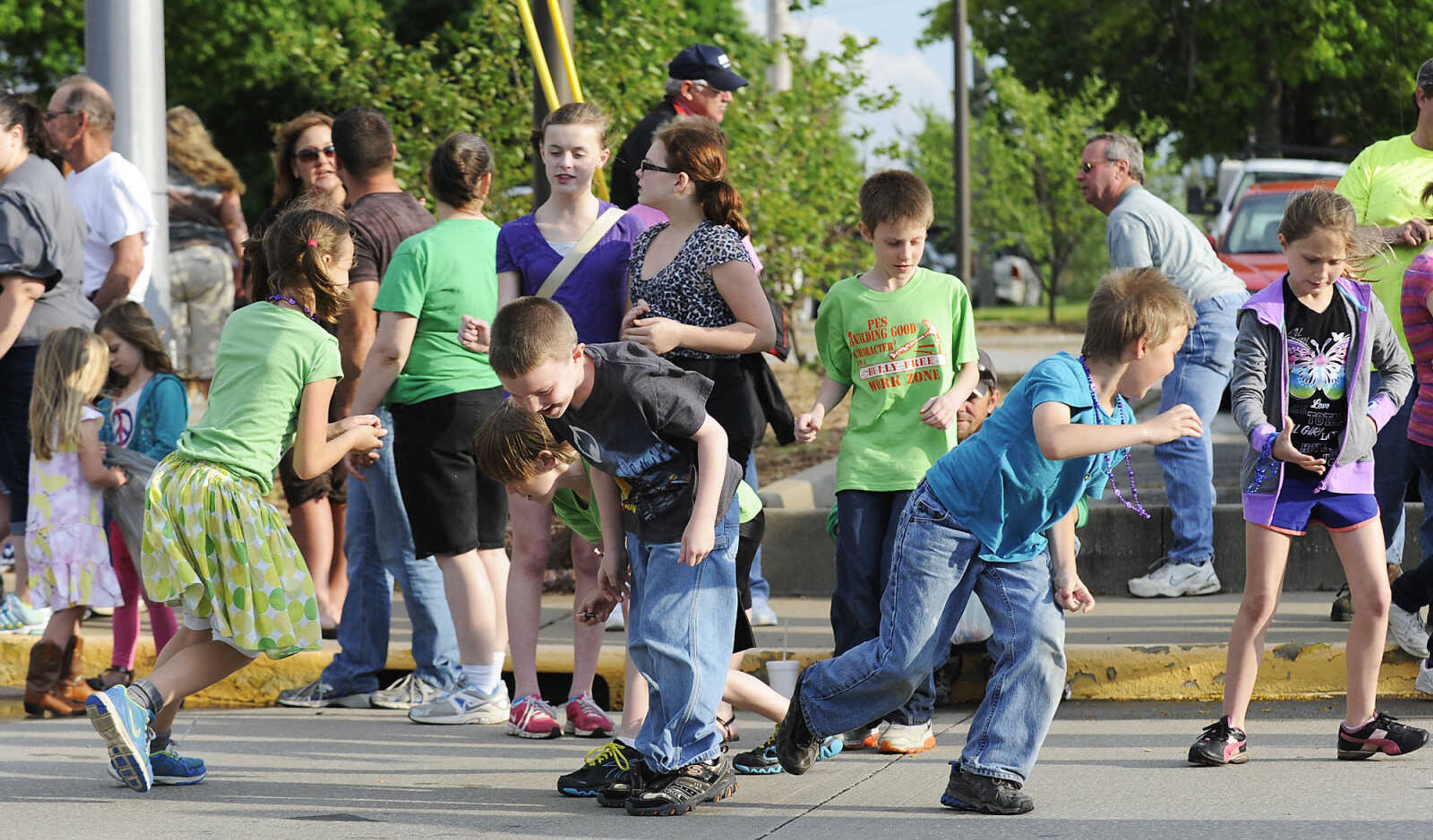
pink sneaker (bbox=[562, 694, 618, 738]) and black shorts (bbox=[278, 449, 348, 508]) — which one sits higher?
A: black shorts (bbox=[278, 449, 348, 508])

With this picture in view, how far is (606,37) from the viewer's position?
11.0m

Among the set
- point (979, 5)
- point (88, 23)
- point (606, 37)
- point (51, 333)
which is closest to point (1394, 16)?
point (979, 5)

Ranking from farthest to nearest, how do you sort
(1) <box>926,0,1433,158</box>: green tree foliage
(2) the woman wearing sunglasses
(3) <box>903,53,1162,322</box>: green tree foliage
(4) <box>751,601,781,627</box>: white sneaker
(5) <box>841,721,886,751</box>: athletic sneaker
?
(3) <box>903,53,1162,322</box>: green tree foliage
(1) <box>926,0,1433,158</box>: green tree foliage
(4) <box>751,601,781,627</box>: white sneaker
(2) the woman wearing sunglasses
(5) <box>841,721,886,751</box>: athletic sneaker

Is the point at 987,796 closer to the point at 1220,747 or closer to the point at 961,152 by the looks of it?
Answer: the point at 1220,747

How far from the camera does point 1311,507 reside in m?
4.82

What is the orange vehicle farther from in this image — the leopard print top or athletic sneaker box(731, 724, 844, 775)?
athletic sneaker box(731, 724, 844, 775)

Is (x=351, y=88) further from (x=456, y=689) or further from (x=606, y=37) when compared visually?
(x=456, y=689)

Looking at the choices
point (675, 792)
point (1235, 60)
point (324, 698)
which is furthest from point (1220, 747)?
point (1235, 60)

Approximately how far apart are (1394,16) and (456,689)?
2102cm

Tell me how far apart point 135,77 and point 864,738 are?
465cm

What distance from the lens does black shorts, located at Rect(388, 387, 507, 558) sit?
218 inches

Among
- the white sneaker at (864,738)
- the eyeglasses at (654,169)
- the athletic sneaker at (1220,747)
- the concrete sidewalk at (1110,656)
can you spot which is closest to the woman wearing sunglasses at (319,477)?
the concrete sidewalk at (1110,656)

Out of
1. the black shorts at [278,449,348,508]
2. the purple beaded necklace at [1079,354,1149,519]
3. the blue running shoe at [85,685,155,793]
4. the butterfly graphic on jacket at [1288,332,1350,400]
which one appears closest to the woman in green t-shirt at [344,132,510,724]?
the black shorts at [278,449,348,508]

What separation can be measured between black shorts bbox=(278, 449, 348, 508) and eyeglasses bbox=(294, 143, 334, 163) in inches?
44.1
